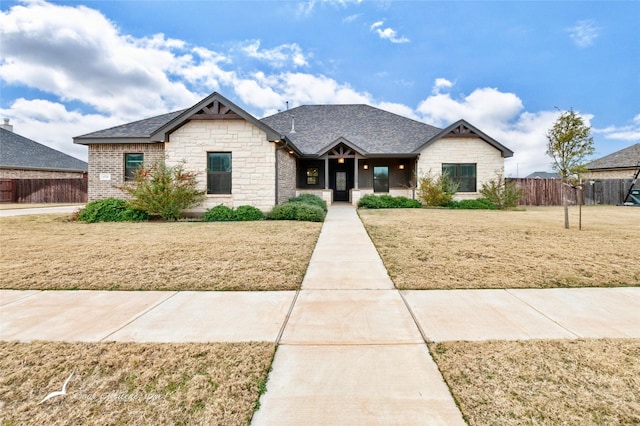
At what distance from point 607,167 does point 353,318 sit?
35.2 meters

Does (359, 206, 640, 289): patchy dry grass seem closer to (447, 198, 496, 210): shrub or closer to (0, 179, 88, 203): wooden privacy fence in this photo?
(447, 198, 496, 210): shrub

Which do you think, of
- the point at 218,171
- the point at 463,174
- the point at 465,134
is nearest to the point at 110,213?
the point at 218,171

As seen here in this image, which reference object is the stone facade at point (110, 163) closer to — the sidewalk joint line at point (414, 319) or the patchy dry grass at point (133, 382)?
the patchy dry grass at point (133, 382)

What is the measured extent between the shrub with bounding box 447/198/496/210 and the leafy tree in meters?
14.7

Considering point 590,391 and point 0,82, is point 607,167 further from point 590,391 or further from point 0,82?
point 0,82

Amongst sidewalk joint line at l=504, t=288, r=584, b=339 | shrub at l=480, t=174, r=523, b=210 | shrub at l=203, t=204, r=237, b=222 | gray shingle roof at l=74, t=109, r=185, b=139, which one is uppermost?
gray shingle roof at l=74, t=109, r=185, b=139

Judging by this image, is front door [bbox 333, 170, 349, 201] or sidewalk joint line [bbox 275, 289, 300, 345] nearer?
sidewalk joint line [bbox 275, 289, 300, 345]

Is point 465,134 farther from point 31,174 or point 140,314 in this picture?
point 31,174

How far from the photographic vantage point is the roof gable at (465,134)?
18719mm

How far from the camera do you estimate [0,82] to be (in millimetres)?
15031

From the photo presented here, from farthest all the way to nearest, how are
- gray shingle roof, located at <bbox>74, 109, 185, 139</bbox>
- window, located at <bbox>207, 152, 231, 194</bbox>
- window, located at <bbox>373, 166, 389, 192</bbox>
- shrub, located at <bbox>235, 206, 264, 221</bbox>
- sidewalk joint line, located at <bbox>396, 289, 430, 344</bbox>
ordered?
window, located at <bbox>373, 166, 389, 192</bbox>, gray shingle roof, located at <bbox>74, 109, 185, 139</bbox>, window, located at <bbox>207, 152, 231, 194</bbox>, shrub, located at <bbox>235, 206, 264, 221</bbox>, sidewalk joint line, located at <bbox>396, 289, 430, 344</bbox>

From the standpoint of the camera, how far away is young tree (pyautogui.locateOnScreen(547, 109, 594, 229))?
32.3 feet

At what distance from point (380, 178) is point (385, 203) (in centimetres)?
435

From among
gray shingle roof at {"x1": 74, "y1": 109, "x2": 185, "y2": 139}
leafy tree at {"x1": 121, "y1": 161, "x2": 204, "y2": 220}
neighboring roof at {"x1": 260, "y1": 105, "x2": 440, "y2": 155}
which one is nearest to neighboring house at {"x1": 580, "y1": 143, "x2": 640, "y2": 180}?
neighboring roof at {"x1": 260, "y1": 105, "x2": 440, "y2": 155}
